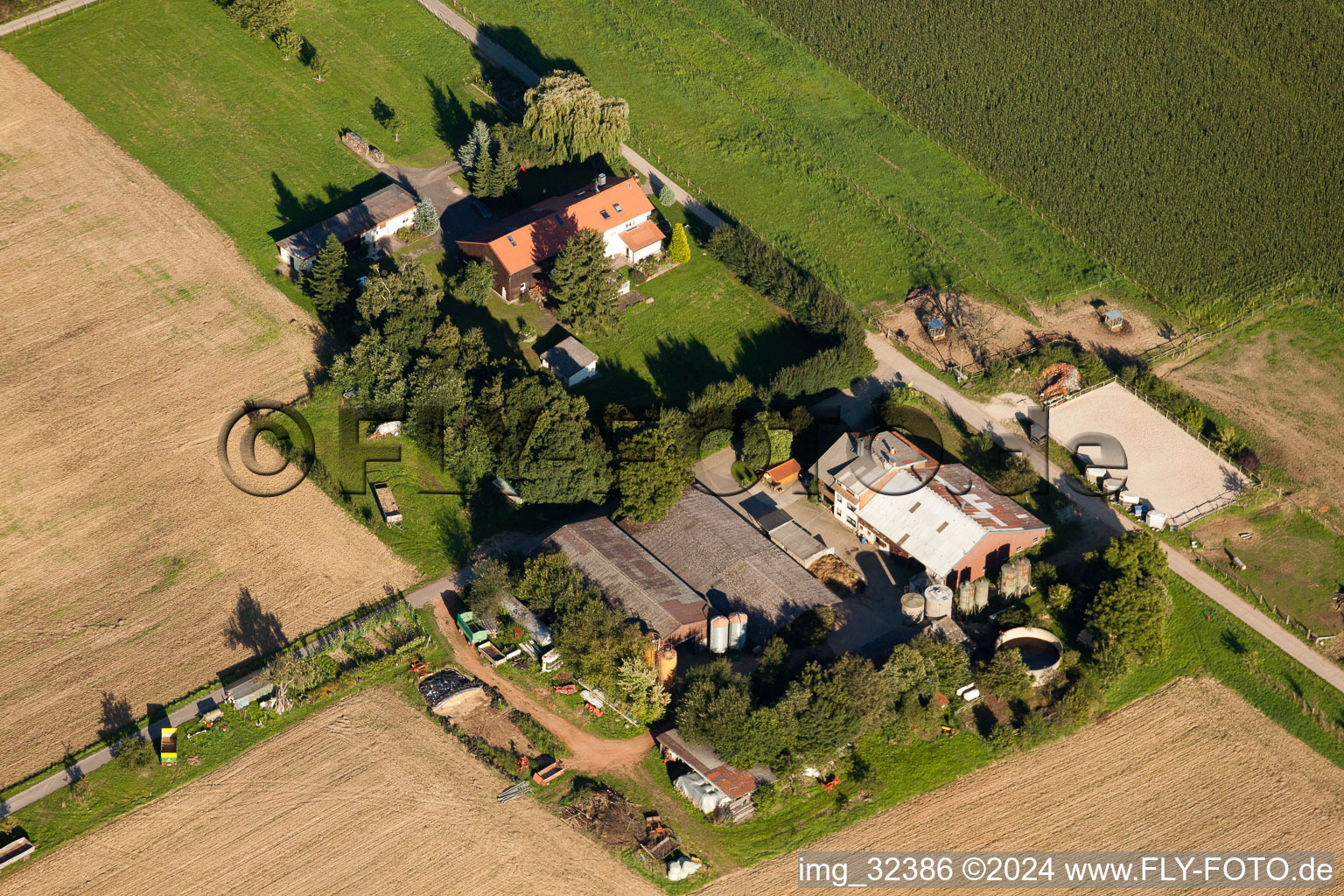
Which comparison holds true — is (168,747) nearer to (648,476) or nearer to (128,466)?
(128,466)

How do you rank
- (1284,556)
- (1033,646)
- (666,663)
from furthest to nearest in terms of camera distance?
1. (1284,556)
2. (1033,646)
3. (666,663)

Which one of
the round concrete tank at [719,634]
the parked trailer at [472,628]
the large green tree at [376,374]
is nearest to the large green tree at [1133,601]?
the round concrete tank at [719,634]

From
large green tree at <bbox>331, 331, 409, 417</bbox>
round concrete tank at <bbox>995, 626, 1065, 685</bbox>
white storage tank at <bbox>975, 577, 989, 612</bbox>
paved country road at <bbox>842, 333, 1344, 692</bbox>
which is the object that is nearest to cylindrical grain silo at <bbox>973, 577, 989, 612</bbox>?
white storage tank at <bbox>975, 577, 989, 612</bbox>

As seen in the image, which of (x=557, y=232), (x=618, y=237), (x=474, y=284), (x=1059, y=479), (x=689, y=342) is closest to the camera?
(x=1059, y=479)

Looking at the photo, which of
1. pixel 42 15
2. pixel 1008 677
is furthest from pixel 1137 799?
pixel 42 15

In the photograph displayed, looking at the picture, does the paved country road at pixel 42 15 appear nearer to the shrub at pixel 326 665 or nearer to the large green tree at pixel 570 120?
the large green tree at pixel 570 120

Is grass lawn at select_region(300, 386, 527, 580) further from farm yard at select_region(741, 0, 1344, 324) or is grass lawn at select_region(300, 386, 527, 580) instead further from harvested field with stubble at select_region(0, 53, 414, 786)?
farm yard at select_region(741, 0, 1344, 324)
